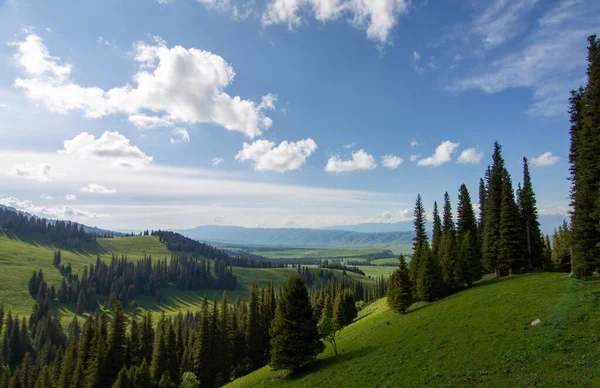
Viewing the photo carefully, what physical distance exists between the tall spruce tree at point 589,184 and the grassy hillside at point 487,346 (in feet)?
11.9

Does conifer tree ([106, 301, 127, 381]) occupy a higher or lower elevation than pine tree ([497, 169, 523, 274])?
lower

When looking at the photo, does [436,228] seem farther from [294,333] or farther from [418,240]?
[294,333]

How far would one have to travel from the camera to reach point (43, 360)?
113 m

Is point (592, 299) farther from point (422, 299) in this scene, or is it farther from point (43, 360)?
point (43, 360)

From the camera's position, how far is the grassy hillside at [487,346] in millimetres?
23828

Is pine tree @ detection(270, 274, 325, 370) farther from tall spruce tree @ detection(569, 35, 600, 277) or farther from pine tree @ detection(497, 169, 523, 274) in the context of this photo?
pine tree @ detection(497, 169, 523, 274)

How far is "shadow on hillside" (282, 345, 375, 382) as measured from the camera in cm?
4278

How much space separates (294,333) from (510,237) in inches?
1834

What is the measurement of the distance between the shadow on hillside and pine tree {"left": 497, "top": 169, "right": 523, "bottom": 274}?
36.1 m

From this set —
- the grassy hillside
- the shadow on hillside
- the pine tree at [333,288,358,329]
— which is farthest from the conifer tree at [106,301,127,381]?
the pine tree at [333,288,358,329]

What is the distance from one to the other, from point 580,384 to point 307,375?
98.3 feet

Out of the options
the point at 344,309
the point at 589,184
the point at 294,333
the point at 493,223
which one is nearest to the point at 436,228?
the point at 493,223

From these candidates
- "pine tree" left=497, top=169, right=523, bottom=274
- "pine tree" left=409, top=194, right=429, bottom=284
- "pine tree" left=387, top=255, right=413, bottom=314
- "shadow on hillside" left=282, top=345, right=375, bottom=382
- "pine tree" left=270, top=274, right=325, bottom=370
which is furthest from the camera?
"pine tree" left=409, top=194, right=429, bottom=284

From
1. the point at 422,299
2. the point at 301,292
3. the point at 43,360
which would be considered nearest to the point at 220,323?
the point at 301,292
